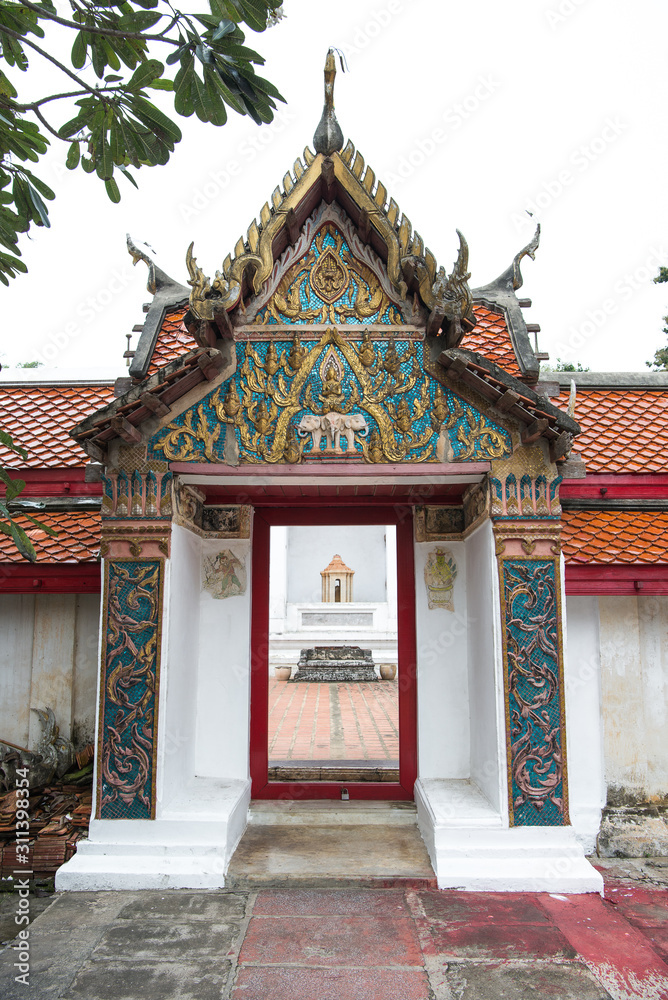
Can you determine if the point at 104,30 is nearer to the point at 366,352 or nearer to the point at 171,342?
the point at 366,352

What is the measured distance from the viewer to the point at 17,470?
596 centimetres

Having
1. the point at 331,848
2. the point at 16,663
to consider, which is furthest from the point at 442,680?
the point at 16,663

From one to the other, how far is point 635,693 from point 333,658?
10.1 m

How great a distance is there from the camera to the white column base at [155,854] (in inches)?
171

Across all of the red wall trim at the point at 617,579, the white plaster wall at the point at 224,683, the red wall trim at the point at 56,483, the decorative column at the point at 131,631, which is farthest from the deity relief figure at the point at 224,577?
the red wall trim at the point at 617,579

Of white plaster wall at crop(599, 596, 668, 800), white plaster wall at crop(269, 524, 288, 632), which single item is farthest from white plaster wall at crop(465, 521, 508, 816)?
white plaster wall at crop(269, 524, 288, 632)

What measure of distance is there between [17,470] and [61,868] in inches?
128

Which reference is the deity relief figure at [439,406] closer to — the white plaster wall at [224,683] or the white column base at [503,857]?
the white plaster wall at [224,683]

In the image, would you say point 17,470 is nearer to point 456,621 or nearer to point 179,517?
point 179,517

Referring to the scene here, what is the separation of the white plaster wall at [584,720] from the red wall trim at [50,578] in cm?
361

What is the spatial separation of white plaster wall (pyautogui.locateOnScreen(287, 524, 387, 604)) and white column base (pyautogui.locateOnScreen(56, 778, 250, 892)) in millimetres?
17331

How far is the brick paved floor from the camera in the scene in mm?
7602

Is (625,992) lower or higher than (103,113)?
lower

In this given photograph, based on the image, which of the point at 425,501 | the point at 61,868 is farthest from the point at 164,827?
the point at 425,501
